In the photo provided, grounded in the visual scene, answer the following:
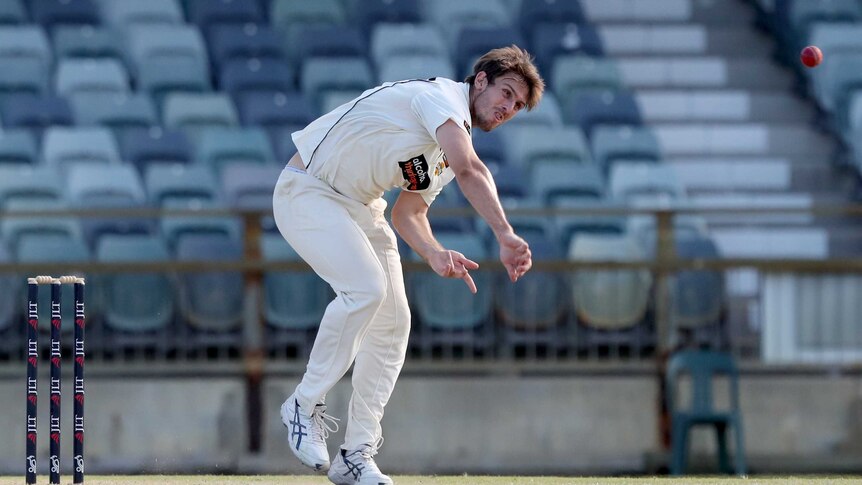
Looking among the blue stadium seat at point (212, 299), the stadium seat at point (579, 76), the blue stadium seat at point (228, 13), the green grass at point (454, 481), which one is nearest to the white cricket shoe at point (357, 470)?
the green grass at point (454, 481)

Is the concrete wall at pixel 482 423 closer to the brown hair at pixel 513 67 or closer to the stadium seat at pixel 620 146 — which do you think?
the stadium seat at pixel 620 146

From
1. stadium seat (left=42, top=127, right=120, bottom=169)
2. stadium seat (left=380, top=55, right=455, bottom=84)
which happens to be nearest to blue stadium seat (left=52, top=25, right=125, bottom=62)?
stadium seat (left=42, top=127, right=120, bottom=169)

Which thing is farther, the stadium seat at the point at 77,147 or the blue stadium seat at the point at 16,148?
the stadium seat at the point at 77,147

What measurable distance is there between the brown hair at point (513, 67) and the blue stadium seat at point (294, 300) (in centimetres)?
491

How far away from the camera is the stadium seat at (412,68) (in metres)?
12.5

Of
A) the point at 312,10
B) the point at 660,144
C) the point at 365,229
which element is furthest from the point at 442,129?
the point at 312,10

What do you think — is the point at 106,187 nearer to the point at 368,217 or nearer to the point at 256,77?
the point at 256,77

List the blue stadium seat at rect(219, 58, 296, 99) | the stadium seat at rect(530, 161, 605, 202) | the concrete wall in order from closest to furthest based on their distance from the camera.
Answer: the concrete wall < the stadium seat at rect(530, 161, 605, 202) < the blue stadium seat at rect(219, 58, 296, 99)

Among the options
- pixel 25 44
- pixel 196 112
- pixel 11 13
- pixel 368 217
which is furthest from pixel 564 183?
pixel 368 217

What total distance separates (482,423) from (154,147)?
144 inches

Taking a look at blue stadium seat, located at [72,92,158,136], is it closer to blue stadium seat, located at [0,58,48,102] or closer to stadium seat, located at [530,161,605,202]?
blue stadium seat, located at [0,58,48,102]

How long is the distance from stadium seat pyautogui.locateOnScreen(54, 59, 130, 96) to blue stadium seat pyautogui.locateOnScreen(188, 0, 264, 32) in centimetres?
120

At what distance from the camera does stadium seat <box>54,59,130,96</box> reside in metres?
12.5

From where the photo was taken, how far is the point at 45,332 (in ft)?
31.7
